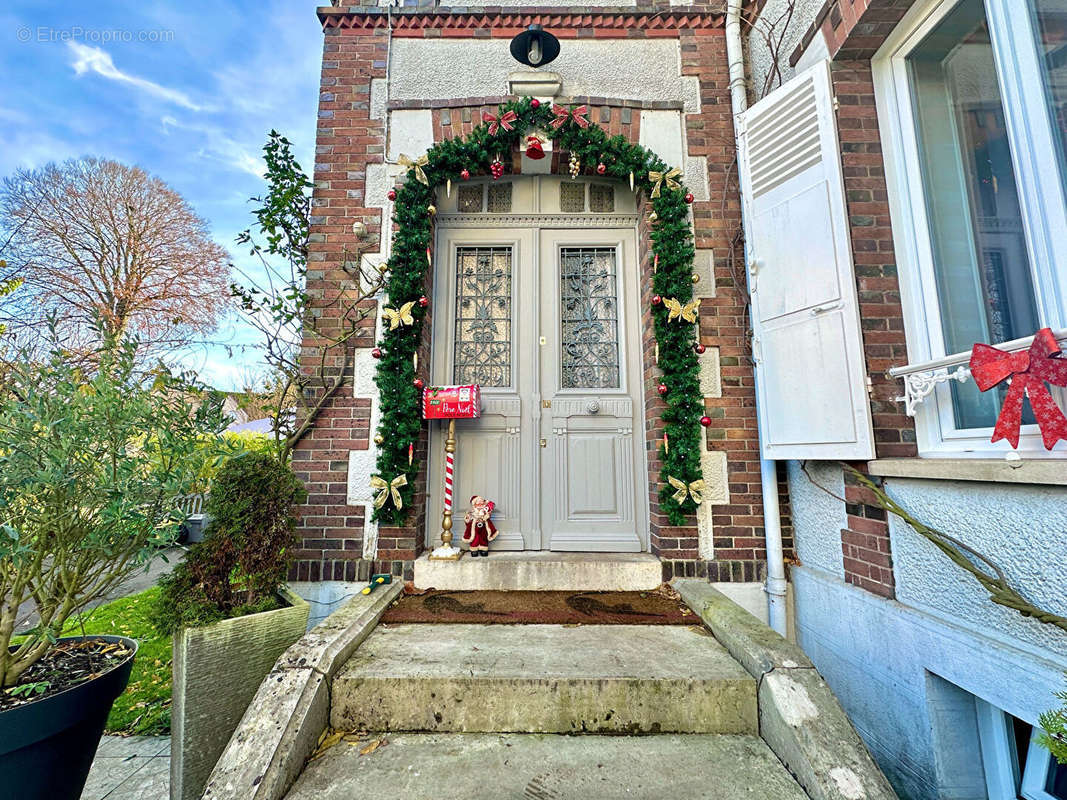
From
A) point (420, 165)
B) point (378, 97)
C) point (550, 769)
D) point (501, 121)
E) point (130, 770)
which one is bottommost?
point (130, 770)

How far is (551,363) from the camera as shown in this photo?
326 centimetres

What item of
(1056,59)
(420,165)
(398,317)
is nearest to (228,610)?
(398,317)

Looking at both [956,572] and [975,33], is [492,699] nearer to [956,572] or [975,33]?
[956,572]

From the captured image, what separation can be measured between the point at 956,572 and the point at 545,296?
106 inches

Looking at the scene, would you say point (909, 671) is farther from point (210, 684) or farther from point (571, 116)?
point (571, 116)

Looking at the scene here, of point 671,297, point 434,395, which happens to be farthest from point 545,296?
point 434,395

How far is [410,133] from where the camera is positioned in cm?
313

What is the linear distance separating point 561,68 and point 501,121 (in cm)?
71

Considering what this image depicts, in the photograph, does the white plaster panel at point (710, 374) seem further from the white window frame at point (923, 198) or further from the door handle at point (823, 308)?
the white window frame at point (923, 198)

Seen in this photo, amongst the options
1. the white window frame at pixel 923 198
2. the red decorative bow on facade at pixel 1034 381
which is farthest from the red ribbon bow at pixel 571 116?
the red decorative bow on facade at pixel 1034 381

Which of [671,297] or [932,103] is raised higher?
[932,103]

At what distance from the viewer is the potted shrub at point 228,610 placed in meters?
1.63

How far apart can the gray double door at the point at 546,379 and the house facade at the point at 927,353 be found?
989mm

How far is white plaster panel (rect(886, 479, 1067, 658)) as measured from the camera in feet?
4.27
